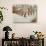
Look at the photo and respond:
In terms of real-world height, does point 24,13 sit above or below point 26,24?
above

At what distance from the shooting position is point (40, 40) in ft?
13.6

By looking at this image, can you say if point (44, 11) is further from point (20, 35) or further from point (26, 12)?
point (20, 35)

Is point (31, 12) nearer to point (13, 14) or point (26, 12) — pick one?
point (26, 12)

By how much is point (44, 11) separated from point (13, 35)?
1123 millimetres

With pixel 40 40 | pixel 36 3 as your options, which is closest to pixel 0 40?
pixel 40 40

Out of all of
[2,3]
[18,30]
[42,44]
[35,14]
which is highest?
[2,3]

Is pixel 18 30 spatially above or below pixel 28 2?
below

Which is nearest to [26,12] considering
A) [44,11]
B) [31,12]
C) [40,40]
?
[31,12]

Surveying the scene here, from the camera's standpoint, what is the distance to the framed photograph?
14.3 feet

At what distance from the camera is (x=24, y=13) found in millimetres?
4383

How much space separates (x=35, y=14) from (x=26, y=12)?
0.87ft

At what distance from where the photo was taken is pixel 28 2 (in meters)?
4.39

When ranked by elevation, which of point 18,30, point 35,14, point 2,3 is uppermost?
point 2,3

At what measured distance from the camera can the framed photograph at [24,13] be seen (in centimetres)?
436
